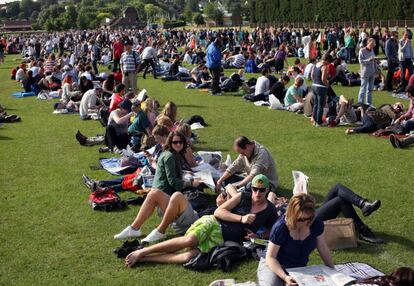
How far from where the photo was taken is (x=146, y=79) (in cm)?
2350

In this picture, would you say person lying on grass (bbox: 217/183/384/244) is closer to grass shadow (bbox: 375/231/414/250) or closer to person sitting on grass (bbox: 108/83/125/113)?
grass shadow (bbox: 375/231/414/250)

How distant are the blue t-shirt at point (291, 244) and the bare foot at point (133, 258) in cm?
168

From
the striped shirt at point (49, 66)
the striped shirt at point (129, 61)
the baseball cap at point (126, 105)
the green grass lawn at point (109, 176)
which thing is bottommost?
the green grass lawn at point (109, 176)

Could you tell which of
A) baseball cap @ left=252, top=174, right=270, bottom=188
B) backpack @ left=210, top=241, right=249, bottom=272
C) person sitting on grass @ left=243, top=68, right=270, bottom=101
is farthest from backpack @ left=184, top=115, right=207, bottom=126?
baseball cap @ left=252, top=174, right=270, bottom=188

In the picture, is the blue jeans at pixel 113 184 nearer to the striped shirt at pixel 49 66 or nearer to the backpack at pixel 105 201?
the backpack at pixel 105 201

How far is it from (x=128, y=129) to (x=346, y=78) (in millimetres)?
9760

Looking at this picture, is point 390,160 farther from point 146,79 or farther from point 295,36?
point 295,36

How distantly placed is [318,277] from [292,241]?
387mm

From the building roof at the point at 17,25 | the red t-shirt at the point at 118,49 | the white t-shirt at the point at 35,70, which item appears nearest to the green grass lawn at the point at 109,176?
the white t-shirt at the point at 35,70

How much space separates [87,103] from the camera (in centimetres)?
1469

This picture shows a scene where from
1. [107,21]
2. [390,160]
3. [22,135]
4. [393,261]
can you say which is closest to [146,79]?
[22,135]

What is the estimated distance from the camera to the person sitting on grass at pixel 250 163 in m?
7.04

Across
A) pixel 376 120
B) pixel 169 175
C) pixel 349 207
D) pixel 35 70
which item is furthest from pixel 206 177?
pixel 35 70

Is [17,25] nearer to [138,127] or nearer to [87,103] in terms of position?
[87,103]
